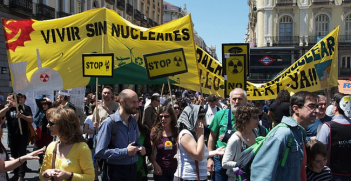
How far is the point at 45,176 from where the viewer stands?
11.3ft

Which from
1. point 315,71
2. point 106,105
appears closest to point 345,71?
point 315,71

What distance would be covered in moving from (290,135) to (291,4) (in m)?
43.5

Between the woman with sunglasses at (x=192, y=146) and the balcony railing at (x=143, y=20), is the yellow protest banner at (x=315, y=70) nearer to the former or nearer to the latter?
the woman with sunglasses at (x=192, y=146)

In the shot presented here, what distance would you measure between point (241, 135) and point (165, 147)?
130 cm

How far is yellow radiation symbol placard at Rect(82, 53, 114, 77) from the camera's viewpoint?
6.17 metres

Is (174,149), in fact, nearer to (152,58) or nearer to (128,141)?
(128,141)

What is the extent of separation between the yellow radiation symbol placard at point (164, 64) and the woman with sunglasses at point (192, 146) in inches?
71.6

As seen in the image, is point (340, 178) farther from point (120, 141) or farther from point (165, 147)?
point (120, 141)

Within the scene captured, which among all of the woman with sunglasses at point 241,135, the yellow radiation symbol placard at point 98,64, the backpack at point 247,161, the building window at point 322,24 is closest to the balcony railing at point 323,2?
the building window at point 322,24

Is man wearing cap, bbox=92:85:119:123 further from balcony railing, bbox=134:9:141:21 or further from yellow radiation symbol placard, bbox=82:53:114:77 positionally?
balcony railing, bbox=134:9:141:21

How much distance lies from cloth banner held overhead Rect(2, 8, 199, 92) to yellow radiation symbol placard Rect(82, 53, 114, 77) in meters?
0.26

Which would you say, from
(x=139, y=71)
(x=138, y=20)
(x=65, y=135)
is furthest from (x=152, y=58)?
(x=138, y=20)

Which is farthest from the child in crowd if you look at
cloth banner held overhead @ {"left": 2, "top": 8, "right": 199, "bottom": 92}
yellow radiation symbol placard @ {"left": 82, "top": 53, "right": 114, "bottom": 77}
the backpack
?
yellow radiation symbol placard @ {"left": 82, "top": 53, "right": 114, "bottom": 77}

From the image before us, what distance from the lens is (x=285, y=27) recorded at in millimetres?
44125
